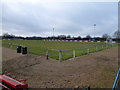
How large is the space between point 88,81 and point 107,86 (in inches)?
33.4

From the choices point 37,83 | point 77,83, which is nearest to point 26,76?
point 37,83

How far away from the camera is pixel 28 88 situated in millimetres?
4398

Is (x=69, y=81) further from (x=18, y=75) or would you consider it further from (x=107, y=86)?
(x=18, y=75)

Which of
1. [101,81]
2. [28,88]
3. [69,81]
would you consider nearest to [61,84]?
[69,81]

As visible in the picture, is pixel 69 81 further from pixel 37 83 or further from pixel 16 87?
pixel 16 87

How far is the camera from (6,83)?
4508 millimetres

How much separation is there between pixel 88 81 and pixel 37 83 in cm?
241

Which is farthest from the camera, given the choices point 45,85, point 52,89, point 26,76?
point 26,76

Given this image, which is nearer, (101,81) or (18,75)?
(101,81)

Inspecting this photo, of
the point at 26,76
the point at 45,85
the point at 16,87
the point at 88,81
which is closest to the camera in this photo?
the point at 16,87

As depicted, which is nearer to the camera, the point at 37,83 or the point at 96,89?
the point at 96,89

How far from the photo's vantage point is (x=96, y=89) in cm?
423

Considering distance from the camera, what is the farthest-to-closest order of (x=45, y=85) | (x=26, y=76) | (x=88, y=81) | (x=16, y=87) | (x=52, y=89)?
(x=26, y=76), (x=88, y=81), (x=45, y=85), (x=52, y=89), (x=16, y=87)

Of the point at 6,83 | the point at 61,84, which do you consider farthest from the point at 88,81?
the point at 6,83
